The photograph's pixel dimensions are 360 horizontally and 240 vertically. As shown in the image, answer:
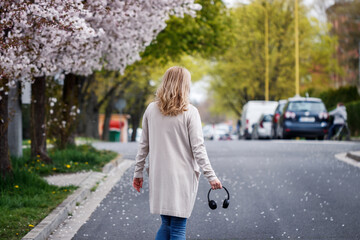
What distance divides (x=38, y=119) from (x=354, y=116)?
61.7 ft

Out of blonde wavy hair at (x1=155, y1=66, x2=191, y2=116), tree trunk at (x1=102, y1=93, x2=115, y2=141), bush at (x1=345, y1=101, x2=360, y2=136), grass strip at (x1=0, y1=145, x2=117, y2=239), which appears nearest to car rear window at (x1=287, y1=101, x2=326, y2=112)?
bush at (x1=345, y1=101, x2=360, y2=136)

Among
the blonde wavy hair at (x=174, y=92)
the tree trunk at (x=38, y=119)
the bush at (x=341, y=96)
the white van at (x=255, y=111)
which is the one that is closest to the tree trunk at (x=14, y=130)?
the tree trunk at (x=38, y=119)

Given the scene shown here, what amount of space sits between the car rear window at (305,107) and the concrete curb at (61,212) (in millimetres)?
13735

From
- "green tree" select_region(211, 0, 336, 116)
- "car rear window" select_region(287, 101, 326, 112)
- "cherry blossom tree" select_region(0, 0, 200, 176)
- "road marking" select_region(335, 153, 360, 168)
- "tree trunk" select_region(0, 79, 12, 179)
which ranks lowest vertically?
"road marking" select_region(335, 153, 360, 168)

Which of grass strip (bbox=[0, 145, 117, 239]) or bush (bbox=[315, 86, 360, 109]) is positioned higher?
bush (bbox=[315, 86, 360, 109])

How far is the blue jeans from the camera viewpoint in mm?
4750

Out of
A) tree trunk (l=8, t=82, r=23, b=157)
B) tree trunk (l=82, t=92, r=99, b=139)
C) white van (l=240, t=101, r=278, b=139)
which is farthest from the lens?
tree trunk (l=82, t=92, r=99, b=139)

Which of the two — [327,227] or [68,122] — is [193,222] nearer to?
[327,227]

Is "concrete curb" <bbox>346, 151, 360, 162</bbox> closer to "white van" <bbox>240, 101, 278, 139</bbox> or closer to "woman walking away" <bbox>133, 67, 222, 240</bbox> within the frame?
"woman walking away" <bbox>133, 67, 222, 240</bbox>

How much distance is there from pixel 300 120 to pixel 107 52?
459 inches

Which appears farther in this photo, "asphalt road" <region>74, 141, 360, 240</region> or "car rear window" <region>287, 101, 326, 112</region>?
"car rear window" <region>287, 101, 326, 112</region>

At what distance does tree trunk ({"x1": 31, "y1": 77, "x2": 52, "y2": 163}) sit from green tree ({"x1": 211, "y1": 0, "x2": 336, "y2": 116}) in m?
39.1

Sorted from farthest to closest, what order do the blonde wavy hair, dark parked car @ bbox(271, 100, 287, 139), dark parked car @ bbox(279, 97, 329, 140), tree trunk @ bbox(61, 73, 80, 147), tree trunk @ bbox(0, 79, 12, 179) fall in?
dark parked car @ bbox(271, 100, 287, 139) → dark parked car @ bbox(279, 97, 329, 140) → tree trunk @ bbox(61, 73, 80, 147) → tree trunk @ bbox(0, 79, 12, 179) → the blonde wavy hair

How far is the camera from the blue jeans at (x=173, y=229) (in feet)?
15.6
